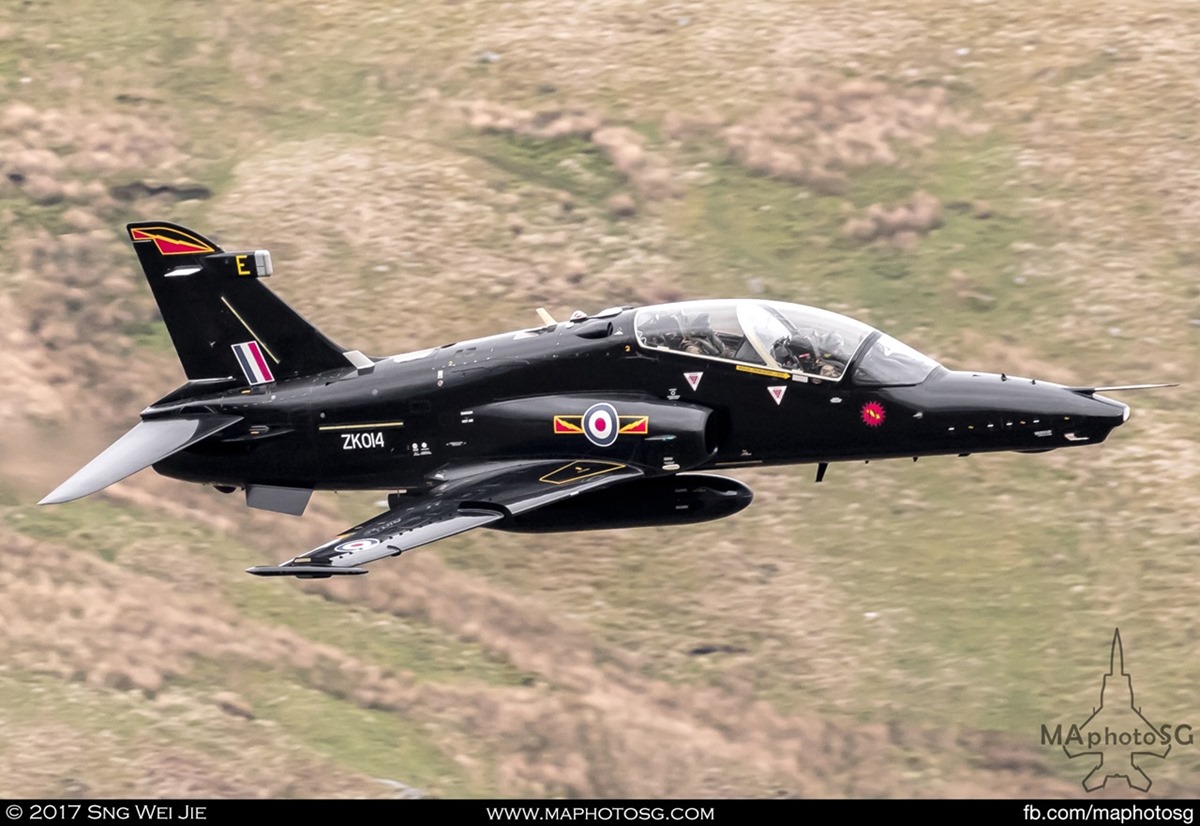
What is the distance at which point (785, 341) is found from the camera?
22.3 metres

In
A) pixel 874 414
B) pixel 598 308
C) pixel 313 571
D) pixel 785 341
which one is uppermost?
pixel 785 341

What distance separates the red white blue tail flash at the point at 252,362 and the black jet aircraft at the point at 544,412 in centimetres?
2

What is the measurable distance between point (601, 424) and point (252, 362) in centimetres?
552

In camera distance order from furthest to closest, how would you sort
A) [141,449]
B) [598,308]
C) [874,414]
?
1. [598,308]
2. [141,449]
3. [874,414]

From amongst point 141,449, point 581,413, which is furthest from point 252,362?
point 581,413

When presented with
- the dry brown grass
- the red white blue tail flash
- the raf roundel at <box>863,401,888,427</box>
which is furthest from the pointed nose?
the dry brown grass

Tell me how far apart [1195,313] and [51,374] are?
836 inches

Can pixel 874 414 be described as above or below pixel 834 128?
below

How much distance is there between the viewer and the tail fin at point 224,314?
24.8 metres

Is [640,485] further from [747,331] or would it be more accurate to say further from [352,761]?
[352,761]

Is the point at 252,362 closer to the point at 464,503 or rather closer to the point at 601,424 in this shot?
the point at 464,503

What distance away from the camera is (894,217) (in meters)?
34.3

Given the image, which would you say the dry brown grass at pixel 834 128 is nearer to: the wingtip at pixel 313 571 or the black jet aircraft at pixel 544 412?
the black jet aircraft at pixel 544 412
